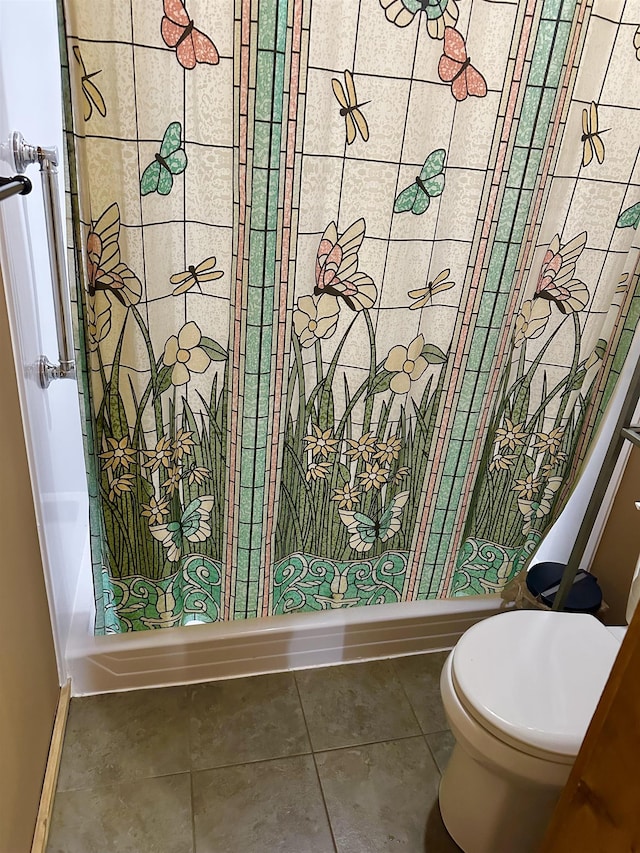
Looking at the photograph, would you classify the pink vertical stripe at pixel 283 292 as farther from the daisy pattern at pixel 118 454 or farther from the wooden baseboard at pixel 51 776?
the wooden baseboard at pixel 51 776

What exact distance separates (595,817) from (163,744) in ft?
3.44

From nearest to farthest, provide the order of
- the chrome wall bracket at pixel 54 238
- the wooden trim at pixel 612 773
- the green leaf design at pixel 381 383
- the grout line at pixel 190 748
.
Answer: the wooden trim at pixel 612 773 < the chrome wall bracket at pixel 54 238 < the grout line at pixel 190 748 < the green leaf design at pixel 381 383

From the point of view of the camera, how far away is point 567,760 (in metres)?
1.20

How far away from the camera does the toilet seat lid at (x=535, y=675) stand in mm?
1207

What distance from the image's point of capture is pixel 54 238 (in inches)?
46.4

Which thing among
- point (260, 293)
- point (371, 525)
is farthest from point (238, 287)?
point (371, 525)

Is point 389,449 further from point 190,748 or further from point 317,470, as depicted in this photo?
point 190,748

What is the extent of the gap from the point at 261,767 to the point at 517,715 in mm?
692

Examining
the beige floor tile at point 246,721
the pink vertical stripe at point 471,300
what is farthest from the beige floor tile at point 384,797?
the pink vertical stripe at point 471,300

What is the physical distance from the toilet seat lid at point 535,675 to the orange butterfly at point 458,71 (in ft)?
3.61

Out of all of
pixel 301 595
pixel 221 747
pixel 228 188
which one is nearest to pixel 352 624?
pixel 301 595

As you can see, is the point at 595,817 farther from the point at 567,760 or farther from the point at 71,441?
the point at 71,441

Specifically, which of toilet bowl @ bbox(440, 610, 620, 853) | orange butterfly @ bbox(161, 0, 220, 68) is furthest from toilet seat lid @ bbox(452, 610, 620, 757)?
orange butterfly @ bbox(161, 0, 220, 68)

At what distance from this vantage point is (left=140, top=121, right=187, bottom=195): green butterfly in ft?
4.00
